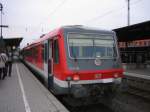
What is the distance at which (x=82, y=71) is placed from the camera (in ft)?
27.3

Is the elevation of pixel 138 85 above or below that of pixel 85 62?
below

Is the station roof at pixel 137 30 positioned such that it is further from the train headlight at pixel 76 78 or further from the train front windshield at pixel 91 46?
the train headlight at pixel 76 78

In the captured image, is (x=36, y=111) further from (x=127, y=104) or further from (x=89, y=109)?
(x=127, y=104)

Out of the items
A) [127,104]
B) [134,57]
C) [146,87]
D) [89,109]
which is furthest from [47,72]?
[134,57]

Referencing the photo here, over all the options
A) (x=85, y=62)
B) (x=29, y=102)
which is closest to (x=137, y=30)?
(x=85, y=62)

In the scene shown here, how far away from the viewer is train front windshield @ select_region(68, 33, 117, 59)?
857cm

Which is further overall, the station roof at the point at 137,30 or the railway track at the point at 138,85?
the station roof at the point at 137,30

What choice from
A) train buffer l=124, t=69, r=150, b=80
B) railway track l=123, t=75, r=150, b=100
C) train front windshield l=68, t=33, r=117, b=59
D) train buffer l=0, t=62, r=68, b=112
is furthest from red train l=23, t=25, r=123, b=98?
train buffer l=124, t=69, r=150, b=80

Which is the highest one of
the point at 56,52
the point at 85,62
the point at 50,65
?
the point at 56,52

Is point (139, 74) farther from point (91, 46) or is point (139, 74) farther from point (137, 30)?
point (91, 46)

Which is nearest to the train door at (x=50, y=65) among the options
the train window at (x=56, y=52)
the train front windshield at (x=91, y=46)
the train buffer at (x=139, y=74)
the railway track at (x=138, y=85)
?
the train window at (x=56, y=52)

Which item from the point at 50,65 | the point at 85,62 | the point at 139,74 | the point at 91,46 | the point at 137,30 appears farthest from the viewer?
the point at 137,30

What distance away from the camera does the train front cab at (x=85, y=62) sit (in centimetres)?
813

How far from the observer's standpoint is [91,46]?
8.80 meters
